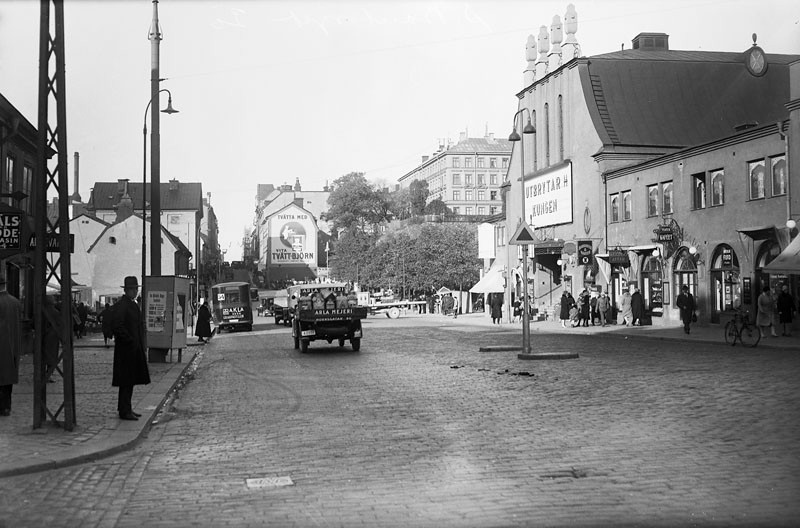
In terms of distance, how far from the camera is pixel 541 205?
184 feet

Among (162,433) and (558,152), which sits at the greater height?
(558,152)

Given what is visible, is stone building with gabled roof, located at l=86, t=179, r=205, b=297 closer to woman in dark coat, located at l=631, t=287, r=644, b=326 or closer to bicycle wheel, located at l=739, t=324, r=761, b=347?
woman in dark coat, located at l=631, t=287, r=644, b=326

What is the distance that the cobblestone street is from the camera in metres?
6.70

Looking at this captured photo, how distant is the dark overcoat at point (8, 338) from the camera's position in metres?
11.5

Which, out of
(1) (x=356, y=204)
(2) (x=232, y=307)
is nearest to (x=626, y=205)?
(2) (x=232, y=307)

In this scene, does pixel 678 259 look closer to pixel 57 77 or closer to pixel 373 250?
pixel 57 77

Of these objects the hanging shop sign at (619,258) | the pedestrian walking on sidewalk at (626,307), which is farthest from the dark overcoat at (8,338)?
the pedestrian walking on sidewalk at (626,307)

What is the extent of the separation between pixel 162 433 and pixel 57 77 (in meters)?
4.61

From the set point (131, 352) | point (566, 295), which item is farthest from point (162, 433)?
point (566, 295)

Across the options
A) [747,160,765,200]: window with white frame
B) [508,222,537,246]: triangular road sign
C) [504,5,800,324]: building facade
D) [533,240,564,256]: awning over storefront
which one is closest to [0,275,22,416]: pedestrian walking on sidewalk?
[508,222,537,246]: triangular road sign

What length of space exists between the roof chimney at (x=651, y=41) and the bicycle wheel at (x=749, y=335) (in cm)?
3167

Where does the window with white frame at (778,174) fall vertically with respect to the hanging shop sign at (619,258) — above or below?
above

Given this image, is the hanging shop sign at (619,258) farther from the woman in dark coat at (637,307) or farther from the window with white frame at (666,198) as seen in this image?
the window with white frame at (666,198)

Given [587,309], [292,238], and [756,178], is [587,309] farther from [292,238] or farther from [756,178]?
[292,238]
